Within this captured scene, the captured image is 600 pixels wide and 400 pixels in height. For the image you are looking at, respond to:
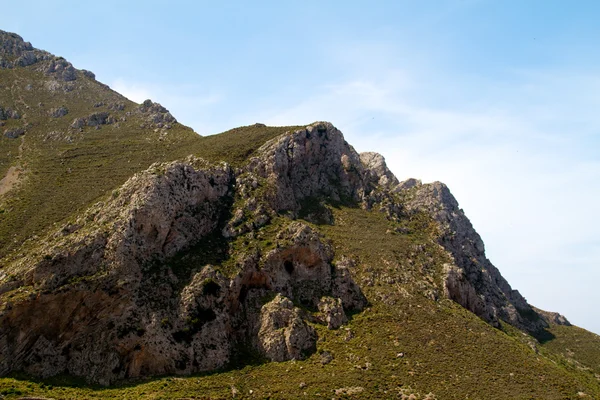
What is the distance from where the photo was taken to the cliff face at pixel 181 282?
191 ft

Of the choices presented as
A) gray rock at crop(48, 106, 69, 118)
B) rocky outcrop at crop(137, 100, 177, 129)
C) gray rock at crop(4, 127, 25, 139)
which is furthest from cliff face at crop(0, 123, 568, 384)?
gray rock at crop(48, 106, 69, 118)

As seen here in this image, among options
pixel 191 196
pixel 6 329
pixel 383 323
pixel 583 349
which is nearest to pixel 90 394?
pixel 6 329

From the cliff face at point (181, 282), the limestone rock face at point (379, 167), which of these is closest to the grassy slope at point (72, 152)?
the cliff face at point (181, 282)

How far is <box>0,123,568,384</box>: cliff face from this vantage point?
58.1m

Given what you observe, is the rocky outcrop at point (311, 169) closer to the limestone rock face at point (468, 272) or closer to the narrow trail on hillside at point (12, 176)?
the limestone rock face at point (468, 272)

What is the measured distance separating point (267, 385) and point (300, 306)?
1531cm

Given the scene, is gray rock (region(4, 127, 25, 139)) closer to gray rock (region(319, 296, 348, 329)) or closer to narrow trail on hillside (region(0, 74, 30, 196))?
narrow trail on hillside (region(0, 74, 30, 196))

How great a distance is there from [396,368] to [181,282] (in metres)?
32.3

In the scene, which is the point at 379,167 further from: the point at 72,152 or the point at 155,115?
the point at 72,152

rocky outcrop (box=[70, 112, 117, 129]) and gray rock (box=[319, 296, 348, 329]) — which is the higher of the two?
rocky outcrop (box=[70, 112, 117, 129])

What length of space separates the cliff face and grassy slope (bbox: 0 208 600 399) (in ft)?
9.39

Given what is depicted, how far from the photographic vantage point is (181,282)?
219 feet

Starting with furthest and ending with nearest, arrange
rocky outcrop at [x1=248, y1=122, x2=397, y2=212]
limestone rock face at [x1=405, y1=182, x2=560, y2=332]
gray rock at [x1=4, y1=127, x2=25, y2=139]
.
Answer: gray rock at [x1=4, y1=127, x2=25, y2=139]
rocky outcrop at [x1=248, y1=122, x2=397, y2=212]
limestone rock face at [x1=405, y1=182, x2=560, y2=332]

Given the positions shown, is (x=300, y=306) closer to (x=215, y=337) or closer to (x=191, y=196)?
(x=215, y=337)
